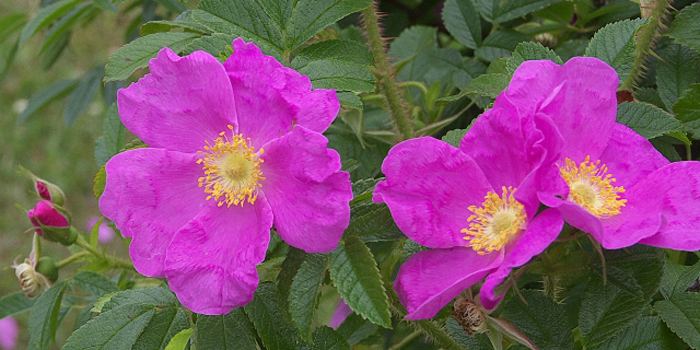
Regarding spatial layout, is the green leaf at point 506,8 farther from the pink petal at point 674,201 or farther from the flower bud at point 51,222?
the flower bud at point 51,222

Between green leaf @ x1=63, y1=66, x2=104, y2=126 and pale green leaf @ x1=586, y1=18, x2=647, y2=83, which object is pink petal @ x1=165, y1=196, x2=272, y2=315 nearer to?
pale green leaf @ x1=586, y1=18, x2=647, y2=83

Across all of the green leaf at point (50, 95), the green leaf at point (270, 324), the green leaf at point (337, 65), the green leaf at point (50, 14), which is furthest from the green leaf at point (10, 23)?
the green leaf at point (270, 324)

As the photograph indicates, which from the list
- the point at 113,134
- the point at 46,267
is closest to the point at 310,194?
the point at 113,134

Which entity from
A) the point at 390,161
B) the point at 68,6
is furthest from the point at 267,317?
the point at 68,6

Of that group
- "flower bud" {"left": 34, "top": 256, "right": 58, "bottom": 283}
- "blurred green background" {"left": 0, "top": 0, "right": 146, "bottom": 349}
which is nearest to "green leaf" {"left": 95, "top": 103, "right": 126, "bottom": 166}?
"flower bud" {"left": 34, "top": 256, "right": 58, "bottom": 283}

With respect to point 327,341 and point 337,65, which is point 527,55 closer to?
point 337,65
